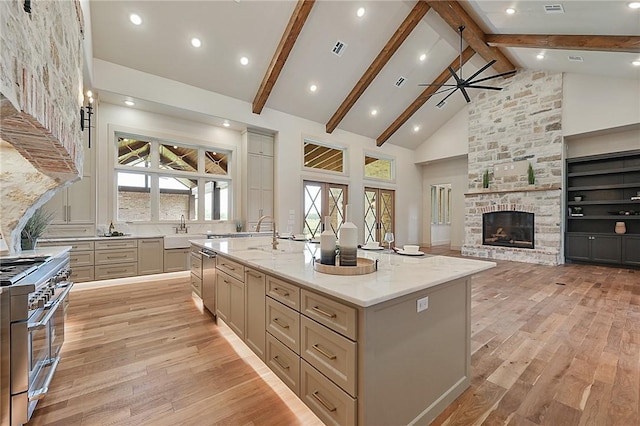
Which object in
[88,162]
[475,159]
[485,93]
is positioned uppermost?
[485,93]

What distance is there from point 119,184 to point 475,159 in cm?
882

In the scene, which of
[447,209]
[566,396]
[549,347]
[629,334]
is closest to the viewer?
[566,396]

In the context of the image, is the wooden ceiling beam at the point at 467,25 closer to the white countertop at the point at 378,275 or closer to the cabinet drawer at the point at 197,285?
the white countertop at the point at 378,275

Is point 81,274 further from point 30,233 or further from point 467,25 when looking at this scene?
point 467,25

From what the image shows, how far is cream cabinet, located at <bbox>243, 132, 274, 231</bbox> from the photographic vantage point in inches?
252

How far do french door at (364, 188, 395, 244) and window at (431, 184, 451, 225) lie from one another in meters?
1.85

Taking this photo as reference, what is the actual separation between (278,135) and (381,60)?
2855 millimetres

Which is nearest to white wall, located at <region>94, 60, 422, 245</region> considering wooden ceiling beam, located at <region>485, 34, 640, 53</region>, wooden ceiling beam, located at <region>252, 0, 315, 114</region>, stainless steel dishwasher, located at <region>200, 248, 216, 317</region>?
wooden ceiling beam, located at <region>252, 0, 315, 114</region>

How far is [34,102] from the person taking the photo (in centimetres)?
140

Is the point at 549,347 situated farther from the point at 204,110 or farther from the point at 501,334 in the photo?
the point at 204,110

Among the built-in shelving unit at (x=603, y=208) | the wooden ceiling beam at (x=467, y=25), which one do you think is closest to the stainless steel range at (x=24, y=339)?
the wooden ceiling beam at (x=467, y=25)

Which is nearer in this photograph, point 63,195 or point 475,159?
point 63,195

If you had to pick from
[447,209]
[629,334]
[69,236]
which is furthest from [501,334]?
[447,209]

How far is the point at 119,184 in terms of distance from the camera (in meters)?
5.33
